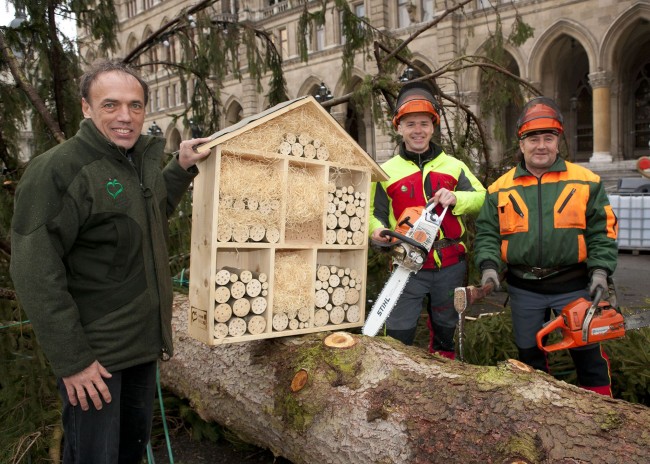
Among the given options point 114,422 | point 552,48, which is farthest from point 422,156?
point 552,48

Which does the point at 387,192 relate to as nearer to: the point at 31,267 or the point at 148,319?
the point at 148,319

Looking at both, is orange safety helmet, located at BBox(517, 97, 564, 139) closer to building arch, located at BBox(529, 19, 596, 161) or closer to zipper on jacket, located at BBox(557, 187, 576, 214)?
zipper on jacket, located at BBox(557, 187, 576, 214)

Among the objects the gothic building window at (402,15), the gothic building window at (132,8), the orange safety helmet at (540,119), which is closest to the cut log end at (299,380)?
the orange safety helmet at (540,119)

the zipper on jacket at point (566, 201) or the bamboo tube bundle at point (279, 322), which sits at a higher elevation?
the zipper on jacket at point (566, 201)

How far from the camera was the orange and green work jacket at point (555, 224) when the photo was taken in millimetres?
2969

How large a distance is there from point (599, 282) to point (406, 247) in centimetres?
104

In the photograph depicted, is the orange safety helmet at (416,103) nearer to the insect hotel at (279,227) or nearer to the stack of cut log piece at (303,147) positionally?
the insect hotel at (279,227)

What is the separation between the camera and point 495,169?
222 inches

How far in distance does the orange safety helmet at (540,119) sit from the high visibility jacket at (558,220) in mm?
205

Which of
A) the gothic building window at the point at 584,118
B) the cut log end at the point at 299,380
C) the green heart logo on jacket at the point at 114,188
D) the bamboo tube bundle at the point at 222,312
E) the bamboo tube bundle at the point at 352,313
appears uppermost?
the gothic building window at the point at 584,118

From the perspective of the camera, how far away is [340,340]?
9.57 feet

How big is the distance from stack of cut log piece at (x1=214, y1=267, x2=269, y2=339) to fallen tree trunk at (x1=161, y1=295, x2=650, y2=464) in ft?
0.88

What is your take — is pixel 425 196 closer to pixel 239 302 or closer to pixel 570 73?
pixel 239 302

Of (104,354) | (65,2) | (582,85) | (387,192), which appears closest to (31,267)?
(104,354)
